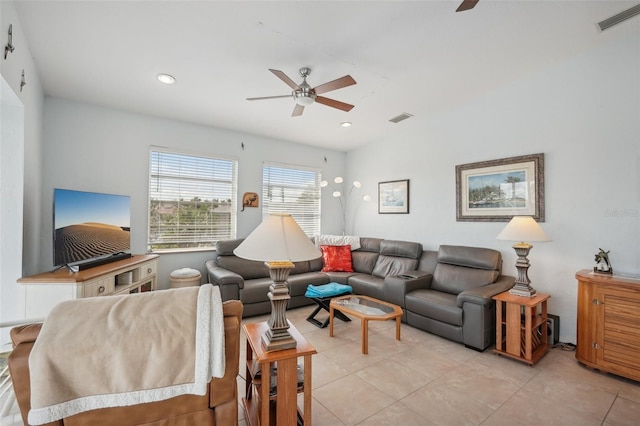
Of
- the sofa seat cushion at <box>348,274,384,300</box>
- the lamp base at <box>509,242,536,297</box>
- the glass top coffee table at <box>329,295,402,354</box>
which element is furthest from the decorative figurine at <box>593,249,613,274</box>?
the sofa seat cushion at <box>348,274,384,300</box>

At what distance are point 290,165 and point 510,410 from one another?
4.46 metres

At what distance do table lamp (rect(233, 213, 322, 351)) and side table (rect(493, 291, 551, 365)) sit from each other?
7.35 ft

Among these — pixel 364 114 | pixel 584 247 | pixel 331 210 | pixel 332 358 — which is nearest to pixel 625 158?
pixel 584 247

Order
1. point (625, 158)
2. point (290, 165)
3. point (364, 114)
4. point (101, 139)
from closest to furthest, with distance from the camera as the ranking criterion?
point (625, 158)
point (101, 139)
point (364, 114)
point (290, 165)

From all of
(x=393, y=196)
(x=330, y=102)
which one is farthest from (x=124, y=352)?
(x=393, y=196)

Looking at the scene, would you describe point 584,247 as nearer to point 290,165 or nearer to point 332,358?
point 332,358

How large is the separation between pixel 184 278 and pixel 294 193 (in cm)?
247

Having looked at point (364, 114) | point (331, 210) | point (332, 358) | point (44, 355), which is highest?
point (364, 114)

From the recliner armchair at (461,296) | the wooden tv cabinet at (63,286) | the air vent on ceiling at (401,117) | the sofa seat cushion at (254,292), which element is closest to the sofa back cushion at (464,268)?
the recliner armchair at (461,296)

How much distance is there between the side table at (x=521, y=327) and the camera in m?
2.53

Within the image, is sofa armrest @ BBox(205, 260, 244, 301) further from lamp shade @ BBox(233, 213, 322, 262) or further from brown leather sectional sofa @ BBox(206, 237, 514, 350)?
lamp shade @ BBox(233, 213, 322, 262)

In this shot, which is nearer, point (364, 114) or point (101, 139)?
point (101, 139)

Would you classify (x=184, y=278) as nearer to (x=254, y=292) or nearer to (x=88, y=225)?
(x=254, y=292)

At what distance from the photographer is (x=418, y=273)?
12.5ft
